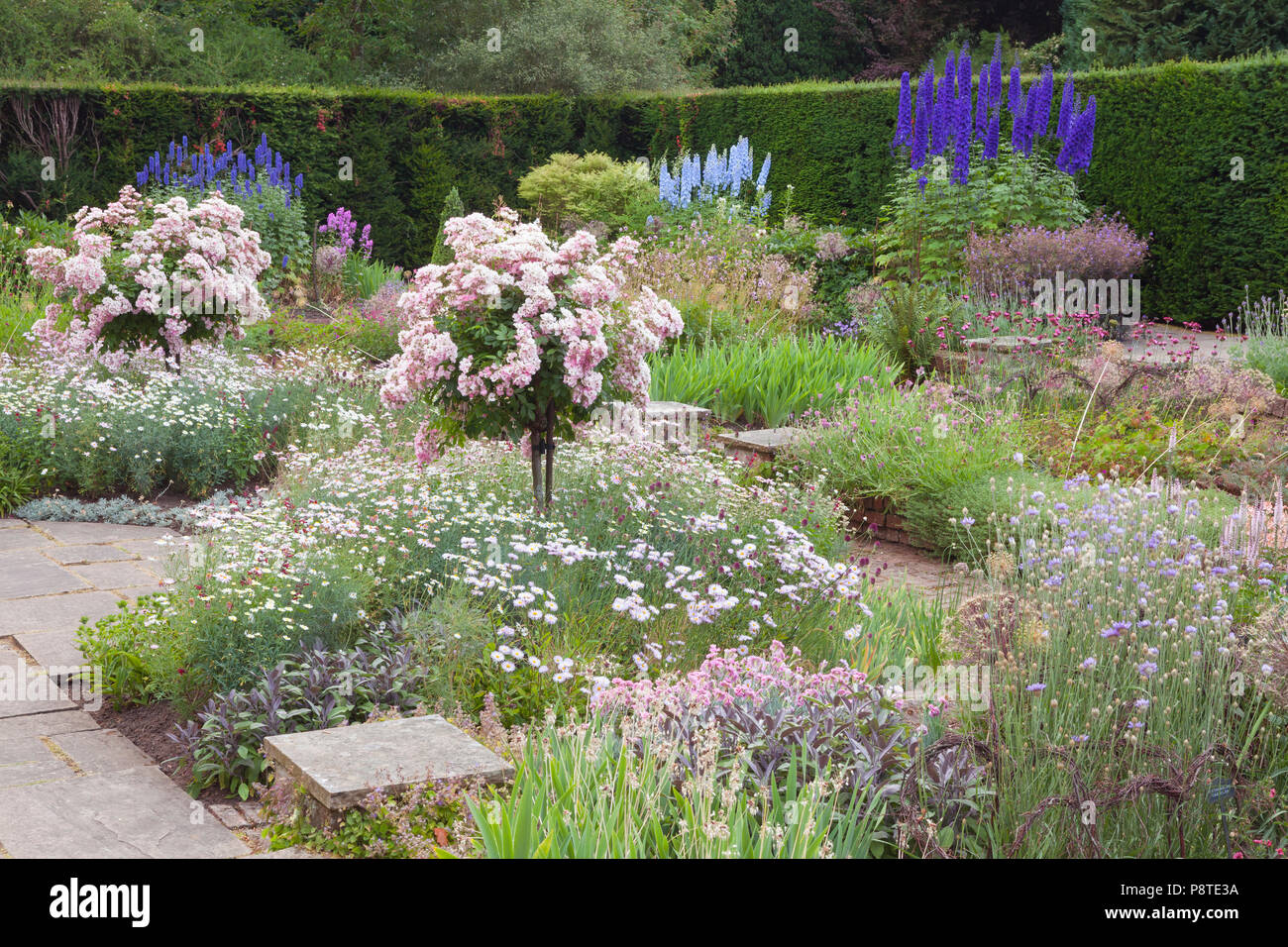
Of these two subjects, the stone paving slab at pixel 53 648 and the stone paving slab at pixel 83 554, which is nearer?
the stone paving slab at pixel 53 648

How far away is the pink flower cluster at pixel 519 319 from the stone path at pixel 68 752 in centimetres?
146

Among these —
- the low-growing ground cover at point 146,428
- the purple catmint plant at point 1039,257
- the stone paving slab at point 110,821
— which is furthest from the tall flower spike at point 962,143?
the stone paving slab at point 110,821

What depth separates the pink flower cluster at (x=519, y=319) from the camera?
441 cm

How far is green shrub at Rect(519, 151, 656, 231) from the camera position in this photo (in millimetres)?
13852

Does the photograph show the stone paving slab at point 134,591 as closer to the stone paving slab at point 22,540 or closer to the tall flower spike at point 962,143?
the stone paving slab at point 22,540

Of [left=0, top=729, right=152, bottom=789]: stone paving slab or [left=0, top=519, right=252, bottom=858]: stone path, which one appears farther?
[left=0, top=729, right=152, bottom=789]: stone paving slab

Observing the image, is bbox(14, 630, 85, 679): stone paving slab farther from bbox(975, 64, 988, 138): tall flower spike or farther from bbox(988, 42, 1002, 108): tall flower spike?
bbox(988, 42, 1002, 108): tall flower spike

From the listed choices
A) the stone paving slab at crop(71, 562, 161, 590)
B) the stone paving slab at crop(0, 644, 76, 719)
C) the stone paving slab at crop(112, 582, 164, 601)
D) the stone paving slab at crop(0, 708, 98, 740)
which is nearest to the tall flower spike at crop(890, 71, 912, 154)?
the stone paving slab at crop(71, 562, 161, 590)

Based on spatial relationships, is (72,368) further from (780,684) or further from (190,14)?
(190,14)

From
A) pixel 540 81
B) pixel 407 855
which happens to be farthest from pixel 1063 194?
pixel 540 81

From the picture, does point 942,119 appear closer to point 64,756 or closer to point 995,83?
point 995,83

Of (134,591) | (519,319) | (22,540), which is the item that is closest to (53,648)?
(134,591)

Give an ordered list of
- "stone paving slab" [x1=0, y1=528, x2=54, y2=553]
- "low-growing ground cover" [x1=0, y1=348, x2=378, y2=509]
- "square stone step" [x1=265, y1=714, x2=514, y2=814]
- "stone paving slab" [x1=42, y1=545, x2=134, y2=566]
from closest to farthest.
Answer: "square stone step" [x1=265, y1=714, x2=514, y2=814] → "stone paving slab" [x1=42, y1=545, x2=134, y2=566] → "stone paving slab" [x1=0, y1=528, x2=54, y2=553] → "low-growing ground cover" [x1=0, y1=348, x2=378, y2=509]
